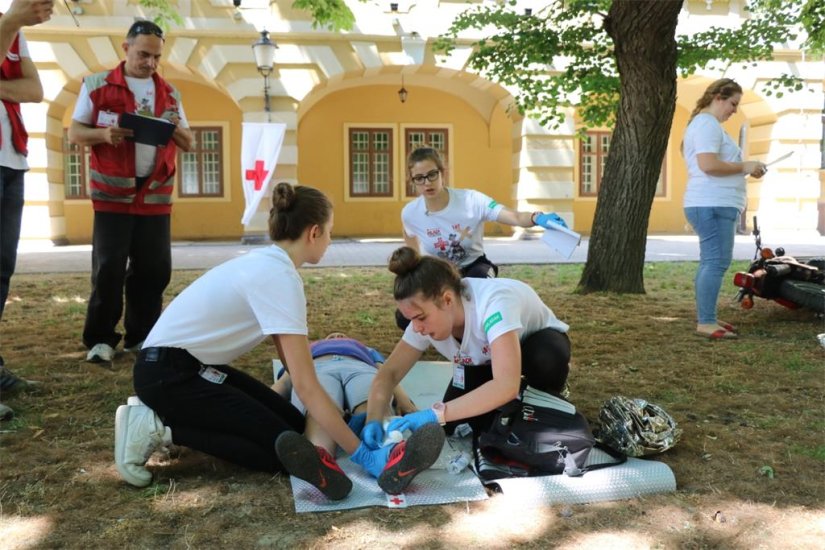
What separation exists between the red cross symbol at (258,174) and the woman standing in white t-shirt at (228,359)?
11257 millimetres

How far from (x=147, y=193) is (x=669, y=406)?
2.91 metres

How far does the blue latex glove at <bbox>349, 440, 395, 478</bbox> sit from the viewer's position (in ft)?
8.30

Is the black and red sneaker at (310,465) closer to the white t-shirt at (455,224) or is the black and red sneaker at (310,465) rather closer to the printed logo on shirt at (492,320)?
the printed logo on shirt at (492,320)

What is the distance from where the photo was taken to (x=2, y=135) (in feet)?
11.3

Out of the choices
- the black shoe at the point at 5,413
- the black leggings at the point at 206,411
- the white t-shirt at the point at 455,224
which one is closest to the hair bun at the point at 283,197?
the black leggings at the point at 206,411

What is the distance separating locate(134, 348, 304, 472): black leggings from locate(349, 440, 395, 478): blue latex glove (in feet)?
0.86

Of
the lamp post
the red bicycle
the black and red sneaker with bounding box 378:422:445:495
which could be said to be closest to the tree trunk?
the red bicycle

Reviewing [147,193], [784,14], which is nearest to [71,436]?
[147,193]

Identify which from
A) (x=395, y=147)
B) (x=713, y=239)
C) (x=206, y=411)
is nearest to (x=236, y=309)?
(x=206, y=411)

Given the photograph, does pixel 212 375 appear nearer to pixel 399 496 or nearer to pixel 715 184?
pixel 399 496

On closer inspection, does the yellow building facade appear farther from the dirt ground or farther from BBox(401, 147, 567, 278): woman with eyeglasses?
the dirt ground

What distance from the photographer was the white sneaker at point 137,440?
2.50 metres

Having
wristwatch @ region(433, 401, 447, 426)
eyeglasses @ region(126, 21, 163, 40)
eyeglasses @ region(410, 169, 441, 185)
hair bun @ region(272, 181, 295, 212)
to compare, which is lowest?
wristwatch @ region(433, 401, 447, 426)

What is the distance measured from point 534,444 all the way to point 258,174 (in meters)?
11.8
